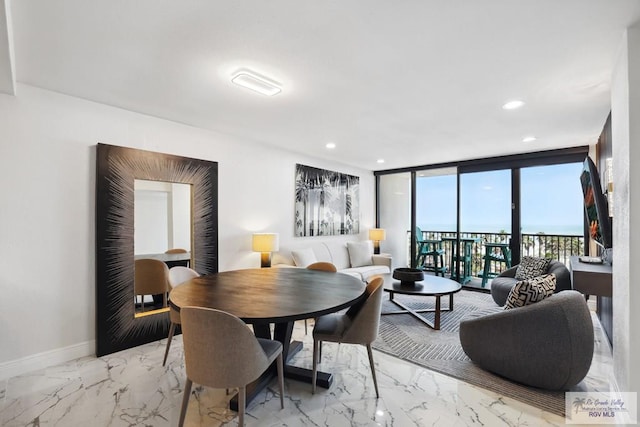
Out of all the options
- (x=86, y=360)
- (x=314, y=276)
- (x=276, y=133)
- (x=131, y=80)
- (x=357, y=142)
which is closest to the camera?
(x=131, y=80)

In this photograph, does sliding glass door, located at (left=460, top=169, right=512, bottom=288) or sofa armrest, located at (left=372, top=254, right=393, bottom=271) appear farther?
sofa armrest, located at (left=372, top=254, right=393, bottom=271)

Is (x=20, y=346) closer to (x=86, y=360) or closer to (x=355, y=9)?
(x=86, y=360)

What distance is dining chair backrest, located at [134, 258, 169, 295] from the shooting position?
3031 mm

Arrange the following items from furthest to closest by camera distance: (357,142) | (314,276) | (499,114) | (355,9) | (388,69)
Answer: (357,142) < (499,114) < (314,276) < (388,69) < (355,9)

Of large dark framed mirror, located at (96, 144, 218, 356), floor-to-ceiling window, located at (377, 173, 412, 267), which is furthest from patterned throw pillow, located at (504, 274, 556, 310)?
floor-to-ceiling window, located at (377, 173, 412, 267)

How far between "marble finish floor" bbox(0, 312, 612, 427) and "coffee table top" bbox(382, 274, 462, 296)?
109cm

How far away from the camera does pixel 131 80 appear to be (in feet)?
7.71

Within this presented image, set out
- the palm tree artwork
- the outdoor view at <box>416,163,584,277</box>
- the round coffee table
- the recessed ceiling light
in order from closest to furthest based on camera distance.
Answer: the recessed ceiling light
the round coffee table
the outdoor view at <box>416,163,584,277</box>
the palm tree artwork

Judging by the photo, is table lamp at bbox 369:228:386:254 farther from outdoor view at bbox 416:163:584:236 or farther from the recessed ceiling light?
the recessed ceiling light

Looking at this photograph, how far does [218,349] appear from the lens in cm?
157

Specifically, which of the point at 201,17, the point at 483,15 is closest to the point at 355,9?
the point at 483,15

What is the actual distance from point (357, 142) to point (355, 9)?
274 cm

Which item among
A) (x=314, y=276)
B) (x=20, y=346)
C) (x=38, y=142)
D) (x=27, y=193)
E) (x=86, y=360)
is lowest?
(x=86, y=360)

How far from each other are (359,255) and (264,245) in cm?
225
